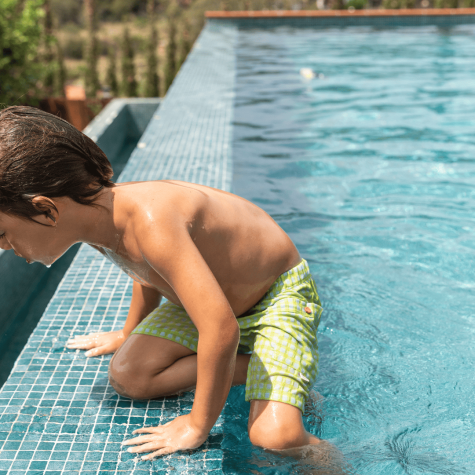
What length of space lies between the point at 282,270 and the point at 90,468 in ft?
3.50

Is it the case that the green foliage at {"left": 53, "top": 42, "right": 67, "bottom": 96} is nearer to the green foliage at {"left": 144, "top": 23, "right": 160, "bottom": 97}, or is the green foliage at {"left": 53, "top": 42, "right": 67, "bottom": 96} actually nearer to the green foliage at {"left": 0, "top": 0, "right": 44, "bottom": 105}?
the green foliage at {"left": 144, "top": 23, "right": 160, "bottom": 97}

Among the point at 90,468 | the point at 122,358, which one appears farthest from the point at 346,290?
the point at 90,468

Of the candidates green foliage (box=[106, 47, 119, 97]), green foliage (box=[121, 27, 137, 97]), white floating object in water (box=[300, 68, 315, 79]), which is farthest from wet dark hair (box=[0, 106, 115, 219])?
green foliage (box=[106, 47, 119, 97])

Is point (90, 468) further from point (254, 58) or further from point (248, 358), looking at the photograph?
point (254, 58)

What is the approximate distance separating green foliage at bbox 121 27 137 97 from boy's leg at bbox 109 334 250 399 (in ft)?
36.4

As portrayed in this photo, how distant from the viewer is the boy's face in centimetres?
171

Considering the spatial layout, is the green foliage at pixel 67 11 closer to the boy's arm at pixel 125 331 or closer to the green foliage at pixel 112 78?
the green foliage at pixel 112 78

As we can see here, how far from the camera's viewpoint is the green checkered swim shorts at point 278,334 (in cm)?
202

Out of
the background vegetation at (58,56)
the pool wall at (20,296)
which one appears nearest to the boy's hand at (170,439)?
the pool wall at (20,296)

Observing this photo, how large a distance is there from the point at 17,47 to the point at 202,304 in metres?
8.52

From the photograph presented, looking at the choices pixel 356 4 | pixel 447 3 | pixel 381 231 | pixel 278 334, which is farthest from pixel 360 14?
pixel 278 334

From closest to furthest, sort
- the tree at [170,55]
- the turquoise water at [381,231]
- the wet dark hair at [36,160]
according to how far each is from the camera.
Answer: the wet dark hair at [36,160], the turquoise water at [381,231], the tree at [170,55]

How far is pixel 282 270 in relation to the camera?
2.27m

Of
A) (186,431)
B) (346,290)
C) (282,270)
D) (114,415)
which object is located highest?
(282,270)
